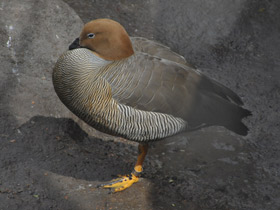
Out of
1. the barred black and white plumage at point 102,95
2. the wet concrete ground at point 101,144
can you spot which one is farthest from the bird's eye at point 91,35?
the wet concrete ground at point 101,144

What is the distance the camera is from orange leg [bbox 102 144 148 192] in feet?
11.9

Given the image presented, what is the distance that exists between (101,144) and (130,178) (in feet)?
1.75

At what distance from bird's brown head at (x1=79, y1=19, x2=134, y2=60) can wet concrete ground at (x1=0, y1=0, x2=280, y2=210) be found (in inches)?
35.3

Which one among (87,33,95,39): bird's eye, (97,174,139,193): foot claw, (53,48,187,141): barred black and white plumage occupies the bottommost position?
Answer: (97,174,139,193): foot claw

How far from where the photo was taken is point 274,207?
362 cm

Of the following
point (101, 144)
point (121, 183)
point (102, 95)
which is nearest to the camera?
point (102, 95)

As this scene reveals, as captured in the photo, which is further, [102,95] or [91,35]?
[91,35]

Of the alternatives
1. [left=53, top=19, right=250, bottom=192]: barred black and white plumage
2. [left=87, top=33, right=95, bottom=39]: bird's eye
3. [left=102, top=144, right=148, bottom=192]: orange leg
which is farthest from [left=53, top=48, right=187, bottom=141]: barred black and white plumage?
[left=102, top=144, right=148, bottom=192]: orange leg

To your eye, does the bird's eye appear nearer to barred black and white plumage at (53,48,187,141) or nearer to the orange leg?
barred black and white plumage at (53,48,187,141)

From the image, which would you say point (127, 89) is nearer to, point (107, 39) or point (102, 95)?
point (102, 95)

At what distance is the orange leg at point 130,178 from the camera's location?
363cm

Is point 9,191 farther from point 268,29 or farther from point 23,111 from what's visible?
point 268,29

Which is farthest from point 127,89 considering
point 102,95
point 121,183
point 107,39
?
point 121,183

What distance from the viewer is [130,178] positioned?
3.74m
